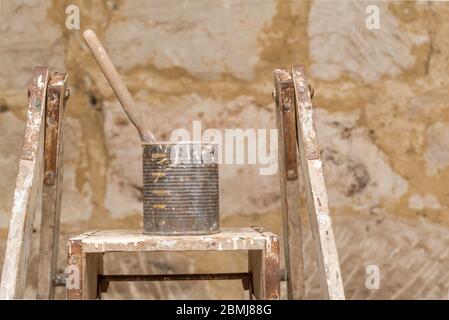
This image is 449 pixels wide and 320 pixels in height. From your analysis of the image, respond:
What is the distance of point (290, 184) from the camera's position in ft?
5.87

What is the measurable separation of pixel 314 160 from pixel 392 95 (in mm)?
705

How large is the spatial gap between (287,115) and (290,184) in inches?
5.3

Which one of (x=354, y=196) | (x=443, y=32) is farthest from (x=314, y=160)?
(x=443, y=32)

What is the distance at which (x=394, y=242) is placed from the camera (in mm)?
2238

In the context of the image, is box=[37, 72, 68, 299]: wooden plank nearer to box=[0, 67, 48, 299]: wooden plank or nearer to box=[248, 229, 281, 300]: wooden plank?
box=[0, 67, 48, 299]: wooden plank

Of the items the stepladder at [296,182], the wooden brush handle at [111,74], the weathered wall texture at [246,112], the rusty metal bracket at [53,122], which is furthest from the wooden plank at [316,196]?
the weathered wall texture at [246,112]

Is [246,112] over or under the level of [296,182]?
over

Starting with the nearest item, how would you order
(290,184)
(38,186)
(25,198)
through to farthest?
(25,198) < (38,186) < (290,184)

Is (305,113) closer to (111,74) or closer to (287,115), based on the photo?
(287,115)

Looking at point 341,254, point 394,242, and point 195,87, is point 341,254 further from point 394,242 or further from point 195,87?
point 195,87

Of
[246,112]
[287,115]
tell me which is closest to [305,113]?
[287,115]

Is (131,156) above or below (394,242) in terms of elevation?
above

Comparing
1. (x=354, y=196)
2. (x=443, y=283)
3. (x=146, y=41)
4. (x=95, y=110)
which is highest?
(x=146, y=41)

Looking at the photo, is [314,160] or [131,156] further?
[131,156]
